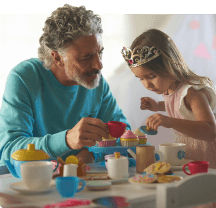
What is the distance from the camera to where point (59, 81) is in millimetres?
1883

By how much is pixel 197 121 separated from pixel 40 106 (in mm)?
951

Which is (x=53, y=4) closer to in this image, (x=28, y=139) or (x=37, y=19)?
(x=37, y=19)

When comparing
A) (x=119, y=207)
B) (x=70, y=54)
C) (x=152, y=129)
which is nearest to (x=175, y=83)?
(x=152, y=129)

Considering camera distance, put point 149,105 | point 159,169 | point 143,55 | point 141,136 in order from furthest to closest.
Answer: point 149,105 < point 143,55 < point 141,136 < point 159,169

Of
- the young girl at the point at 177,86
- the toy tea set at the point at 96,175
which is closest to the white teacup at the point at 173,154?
the toy tea set at the point at 96,175

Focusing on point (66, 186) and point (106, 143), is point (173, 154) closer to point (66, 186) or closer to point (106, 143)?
point (106, 143)

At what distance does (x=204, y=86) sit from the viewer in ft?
6.60

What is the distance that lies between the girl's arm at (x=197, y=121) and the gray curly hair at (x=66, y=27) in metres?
0.65

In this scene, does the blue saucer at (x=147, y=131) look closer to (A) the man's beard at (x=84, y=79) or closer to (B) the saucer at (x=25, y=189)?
(A) the man's beard at (x=84, y=79)

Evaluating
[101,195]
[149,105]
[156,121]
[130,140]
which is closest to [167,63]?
[149,105]

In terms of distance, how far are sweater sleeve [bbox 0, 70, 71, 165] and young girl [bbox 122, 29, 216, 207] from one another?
0.85m

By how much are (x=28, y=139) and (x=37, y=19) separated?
200 cm

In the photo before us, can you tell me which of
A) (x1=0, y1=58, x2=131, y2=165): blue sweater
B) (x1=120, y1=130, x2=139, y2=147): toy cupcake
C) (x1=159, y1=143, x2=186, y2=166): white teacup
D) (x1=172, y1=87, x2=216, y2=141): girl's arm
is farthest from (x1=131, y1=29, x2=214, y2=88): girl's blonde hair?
(x1=159, y1=143, x2=186, y2=166): white teacup

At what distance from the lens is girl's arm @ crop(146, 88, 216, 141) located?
1.83m
